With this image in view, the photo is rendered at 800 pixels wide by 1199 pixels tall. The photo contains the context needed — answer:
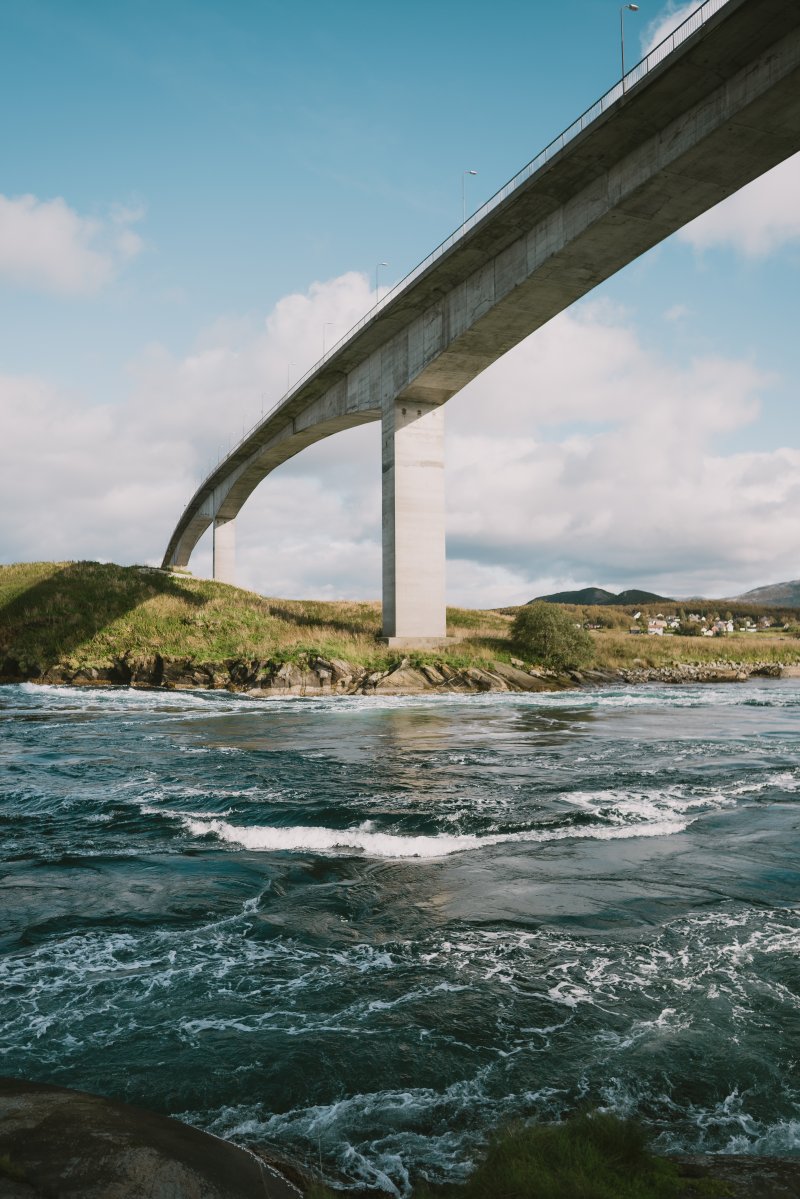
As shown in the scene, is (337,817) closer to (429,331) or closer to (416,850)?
(416,850)

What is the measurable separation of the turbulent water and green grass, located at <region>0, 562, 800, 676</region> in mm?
21203

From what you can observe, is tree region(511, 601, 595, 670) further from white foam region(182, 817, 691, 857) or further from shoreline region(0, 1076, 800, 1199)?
shoreline region(0, 1076, 800, 1199)

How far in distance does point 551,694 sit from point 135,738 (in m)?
16.6

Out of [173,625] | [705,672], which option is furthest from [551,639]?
[173,625]

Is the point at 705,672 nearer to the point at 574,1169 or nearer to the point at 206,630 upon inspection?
the point at 206,630

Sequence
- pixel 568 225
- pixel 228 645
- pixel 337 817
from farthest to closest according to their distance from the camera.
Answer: pixel 228 645, pixel 568 225, pixel 337 817

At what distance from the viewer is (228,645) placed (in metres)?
34.0

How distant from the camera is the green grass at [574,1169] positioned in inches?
104

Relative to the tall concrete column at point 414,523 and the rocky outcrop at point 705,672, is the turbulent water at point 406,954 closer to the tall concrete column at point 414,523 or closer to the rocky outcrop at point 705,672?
the tall concrete column at point 414,523

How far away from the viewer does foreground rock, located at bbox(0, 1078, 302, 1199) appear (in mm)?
2436

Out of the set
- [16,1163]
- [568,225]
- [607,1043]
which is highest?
[568,225]

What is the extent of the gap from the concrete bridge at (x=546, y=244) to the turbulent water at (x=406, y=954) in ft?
52.7

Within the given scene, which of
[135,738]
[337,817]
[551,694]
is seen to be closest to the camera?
[337,817]

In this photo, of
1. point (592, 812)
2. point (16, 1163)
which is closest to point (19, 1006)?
point (16, 1163)
